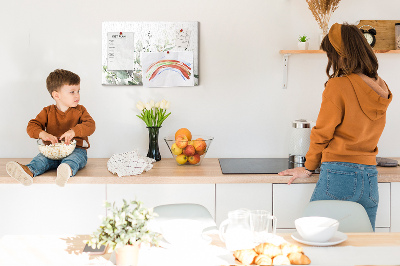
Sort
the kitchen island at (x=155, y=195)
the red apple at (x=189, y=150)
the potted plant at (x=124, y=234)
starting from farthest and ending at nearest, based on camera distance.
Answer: the red apple at (x=189, y=150) < the kitchen island at (x=155, y=195) < the potted plant at (x=124, y=234)

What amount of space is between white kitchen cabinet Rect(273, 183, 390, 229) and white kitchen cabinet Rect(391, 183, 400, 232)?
1.0 inches

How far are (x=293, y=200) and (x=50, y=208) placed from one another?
4.14ft

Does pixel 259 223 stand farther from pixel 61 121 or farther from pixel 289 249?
→ pixel 61 121

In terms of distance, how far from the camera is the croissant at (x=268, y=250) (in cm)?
133

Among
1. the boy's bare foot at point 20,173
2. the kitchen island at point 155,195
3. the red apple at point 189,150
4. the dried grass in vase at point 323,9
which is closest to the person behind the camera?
the boy's bare foot at point 20,173

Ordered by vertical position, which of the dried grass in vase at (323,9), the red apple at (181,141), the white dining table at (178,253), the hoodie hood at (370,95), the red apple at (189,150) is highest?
the dried grass in vase at (323,9)

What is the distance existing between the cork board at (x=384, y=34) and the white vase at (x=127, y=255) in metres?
2.32

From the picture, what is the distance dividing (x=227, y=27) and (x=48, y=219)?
60.7 inches

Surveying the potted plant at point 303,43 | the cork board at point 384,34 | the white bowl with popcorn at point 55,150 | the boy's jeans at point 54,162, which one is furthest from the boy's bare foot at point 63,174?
the cork board at point 384,34

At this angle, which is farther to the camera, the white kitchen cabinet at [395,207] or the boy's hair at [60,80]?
the boy's hair at [60,80]

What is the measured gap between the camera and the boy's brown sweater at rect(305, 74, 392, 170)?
219 centimetres

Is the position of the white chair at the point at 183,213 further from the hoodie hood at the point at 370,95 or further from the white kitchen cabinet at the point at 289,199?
the hoodie hood at the point at 370,95

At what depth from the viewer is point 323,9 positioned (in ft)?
9.49

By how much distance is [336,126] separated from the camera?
227 cm
